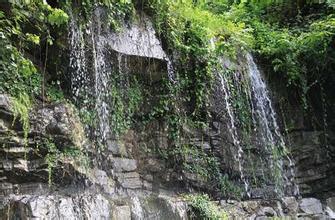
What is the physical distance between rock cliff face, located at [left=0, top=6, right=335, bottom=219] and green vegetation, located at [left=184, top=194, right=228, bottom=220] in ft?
0.49

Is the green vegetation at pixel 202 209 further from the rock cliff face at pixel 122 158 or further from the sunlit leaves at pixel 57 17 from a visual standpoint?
the sunlit leaves at pixel 57 17

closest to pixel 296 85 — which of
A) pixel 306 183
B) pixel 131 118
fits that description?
pixel 306 183

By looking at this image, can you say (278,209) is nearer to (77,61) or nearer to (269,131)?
(269,131)

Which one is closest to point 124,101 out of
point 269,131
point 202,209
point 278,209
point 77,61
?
point 77,61

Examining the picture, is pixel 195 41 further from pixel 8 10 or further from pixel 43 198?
pixel 43 198

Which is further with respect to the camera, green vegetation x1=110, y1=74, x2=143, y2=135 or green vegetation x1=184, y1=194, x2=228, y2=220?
green vegetation x1=110, y1=74, x2=143, y2=135

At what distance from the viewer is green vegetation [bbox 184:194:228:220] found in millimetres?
5453

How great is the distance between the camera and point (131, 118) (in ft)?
20.1

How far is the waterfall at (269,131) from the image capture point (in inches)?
277

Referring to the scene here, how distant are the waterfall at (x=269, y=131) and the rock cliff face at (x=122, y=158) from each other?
149 mm

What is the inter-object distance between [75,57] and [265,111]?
3.27 m

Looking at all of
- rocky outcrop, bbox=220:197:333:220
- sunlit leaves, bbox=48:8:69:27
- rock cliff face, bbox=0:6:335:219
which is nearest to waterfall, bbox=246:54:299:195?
rock cliff face, bbox=0:6:335:219

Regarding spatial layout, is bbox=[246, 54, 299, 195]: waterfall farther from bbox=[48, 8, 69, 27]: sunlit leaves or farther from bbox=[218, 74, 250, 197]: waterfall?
bbox=[48, 8, 69, 27]: sunlit leaves

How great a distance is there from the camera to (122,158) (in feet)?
19.0
